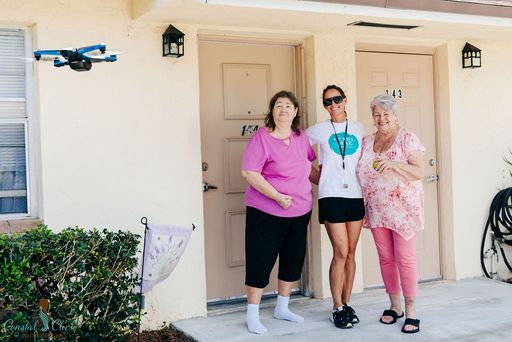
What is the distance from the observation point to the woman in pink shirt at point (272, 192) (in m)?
4.79

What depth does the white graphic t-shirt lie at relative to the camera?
4.95 meters

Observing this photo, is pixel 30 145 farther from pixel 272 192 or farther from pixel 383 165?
pixel 383 165

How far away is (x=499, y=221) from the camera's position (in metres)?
6.61

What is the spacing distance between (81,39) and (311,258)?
2.64m

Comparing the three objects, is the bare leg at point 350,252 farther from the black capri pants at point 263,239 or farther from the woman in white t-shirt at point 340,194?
the black capri pants at point 263,239

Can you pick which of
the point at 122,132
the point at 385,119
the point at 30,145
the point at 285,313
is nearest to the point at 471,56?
the point at 385,119

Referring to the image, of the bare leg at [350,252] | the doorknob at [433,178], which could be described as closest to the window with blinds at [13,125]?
the bare leg at [350,252]

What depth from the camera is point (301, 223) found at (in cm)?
501

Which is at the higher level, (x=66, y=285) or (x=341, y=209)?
(x=341, y=209)

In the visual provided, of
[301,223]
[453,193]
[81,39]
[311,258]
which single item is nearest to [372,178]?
[301,223]

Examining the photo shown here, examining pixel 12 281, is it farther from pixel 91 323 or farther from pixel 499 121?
pixel 499 121

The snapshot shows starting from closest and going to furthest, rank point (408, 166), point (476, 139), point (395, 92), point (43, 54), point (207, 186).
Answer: point (43, 54), point (408, 166), point (207, 186), point (395, 92), point (476, 139)

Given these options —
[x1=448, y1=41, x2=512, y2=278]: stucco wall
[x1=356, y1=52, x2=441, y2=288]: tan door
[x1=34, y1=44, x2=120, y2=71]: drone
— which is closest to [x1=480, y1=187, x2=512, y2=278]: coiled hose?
[x1=448, y1=41, x2=512, y2=278]: stucco wall

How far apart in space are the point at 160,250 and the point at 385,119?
6.03 ft
